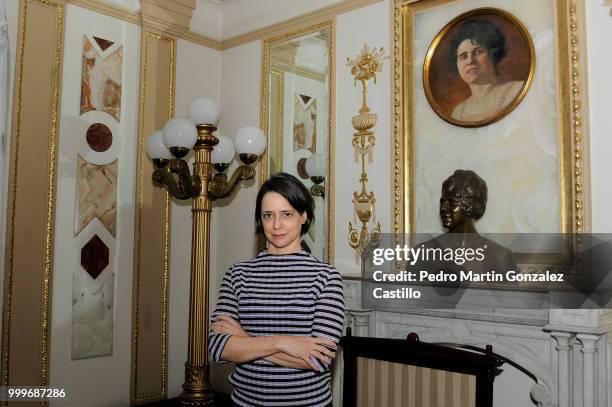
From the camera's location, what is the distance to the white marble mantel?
253 cm

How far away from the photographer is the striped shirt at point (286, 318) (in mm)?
1917

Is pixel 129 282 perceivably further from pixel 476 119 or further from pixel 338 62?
pixel 476 119

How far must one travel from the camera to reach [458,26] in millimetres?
3221

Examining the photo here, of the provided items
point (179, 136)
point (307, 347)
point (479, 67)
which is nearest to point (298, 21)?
point (179, 136)

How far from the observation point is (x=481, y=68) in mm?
3105

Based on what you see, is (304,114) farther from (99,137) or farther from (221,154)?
(99,137)

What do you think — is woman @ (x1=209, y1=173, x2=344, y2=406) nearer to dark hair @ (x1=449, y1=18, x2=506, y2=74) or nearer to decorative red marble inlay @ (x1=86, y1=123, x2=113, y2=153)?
dark hair @ (x1=449, y1=18, x2=506, y2=74)

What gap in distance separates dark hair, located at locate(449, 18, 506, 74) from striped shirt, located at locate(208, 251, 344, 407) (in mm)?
1727

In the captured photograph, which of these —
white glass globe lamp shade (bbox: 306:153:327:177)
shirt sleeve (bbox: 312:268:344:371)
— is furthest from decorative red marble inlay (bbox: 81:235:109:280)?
shirt sleeve (bbox: 312:268:344:371)

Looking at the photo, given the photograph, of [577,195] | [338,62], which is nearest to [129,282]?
[338,62]

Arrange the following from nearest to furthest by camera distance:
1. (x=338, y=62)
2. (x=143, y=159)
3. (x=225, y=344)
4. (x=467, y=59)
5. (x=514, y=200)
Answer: (x=225, y=344) < (x=514, y=200) < (x=467, y=59) < (x=338, y=62) < (x=143, y=159)

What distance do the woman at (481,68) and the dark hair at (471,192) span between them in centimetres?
32

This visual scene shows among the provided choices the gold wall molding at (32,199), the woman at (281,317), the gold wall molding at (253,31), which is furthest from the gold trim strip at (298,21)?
the woman at (281,317)

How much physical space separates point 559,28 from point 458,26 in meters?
0.56
